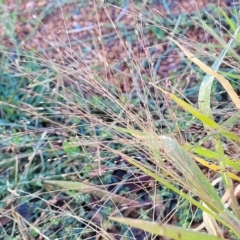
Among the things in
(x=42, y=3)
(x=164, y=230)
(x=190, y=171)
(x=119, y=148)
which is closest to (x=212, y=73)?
(x=190, y=171)

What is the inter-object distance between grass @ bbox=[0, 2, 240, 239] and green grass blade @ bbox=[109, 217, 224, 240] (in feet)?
0.08

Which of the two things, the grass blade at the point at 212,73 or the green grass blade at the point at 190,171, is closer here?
the green grass blade at the point at 190,171

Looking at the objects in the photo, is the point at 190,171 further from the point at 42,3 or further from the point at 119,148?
the point at 42,3

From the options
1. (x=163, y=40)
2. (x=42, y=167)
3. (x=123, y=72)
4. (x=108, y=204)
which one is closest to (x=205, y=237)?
(x=108, y=204)

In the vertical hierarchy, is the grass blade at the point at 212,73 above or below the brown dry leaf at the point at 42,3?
above

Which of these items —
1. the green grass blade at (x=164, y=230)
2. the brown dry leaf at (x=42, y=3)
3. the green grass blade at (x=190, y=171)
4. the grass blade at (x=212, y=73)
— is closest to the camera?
the green grass blade at (x=164, y=230)

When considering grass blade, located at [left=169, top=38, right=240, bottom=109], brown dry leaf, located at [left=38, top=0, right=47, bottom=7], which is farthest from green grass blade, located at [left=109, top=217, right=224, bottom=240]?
brown dry leaf, located at [left=38, top=0, right=47, bottom=7]

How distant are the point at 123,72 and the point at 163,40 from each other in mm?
191

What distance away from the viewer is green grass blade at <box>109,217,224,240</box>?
68 centimetres

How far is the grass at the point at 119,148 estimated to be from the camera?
104cm

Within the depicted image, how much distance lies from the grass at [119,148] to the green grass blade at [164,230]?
0.08 feet

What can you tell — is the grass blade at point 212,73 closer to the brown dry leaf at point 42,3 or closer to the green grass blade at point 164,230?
the green grass blade at point 164,230

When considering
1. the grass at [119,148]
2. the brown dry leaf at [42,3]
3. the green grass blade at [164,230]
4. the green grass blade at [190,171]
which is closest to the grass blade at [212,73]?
the grass at [119,148]

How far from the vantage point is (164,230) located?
2.32 feet
